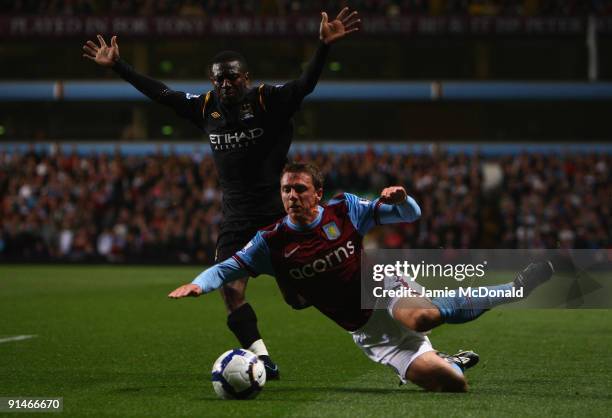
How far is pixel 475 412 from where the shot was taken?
618 centimetres

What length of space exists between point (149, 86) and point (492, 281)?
11491 millimetres

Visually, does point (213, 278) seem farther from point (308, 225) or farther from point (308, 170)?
point (308, 170)

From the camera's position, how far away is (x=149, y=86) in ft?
27.7

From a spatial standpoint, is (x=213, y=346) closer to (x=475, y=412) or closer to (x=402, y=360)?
(x=402, y=360)

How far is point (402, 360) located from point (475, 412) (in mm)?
988

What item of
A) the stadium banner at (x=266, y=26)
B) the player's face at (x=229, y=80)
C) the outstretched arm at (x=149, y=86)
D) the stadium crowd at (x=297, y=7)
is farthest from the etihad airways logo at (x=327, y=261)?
the stadium banner at (x=266, y=26)

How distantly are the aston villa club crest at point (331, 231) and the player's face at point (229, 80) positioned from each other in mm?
1479

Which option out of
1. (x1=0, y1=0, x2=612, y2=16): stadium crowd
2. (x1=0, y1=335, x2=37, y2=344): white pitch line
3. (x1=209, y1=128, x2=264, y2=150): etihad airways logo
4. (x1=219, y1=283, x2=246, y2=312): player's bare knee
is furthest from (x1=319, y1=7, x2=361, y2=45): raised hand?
(x1=0, y1=0, x2=612, y2=16): stadium crowd

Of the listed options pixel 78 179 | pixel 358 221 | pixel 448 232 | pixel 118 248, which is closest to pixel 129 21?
pixel 78 179

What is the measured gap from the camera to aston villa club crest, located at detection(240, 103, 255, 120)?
8062 mm

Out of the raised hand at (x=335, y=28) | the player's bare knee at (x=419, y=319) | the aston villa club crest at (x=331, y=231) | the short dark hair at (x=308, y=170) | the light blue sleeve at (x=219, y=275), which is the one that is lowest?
the player's bare knee at (x=419, y=319)

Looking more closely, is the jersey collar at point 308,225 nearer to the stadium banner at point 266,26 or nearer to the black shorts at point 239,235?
the black shorts at point 239,235

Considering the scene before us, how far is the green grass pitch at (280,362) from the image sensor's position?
653 centimetres

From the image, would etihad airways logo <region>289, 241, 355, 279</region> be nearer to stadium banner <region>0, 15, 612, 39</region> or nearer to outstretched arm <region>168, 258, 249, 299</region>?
outstretched arm <region>168, 258, 249, 299</region>
